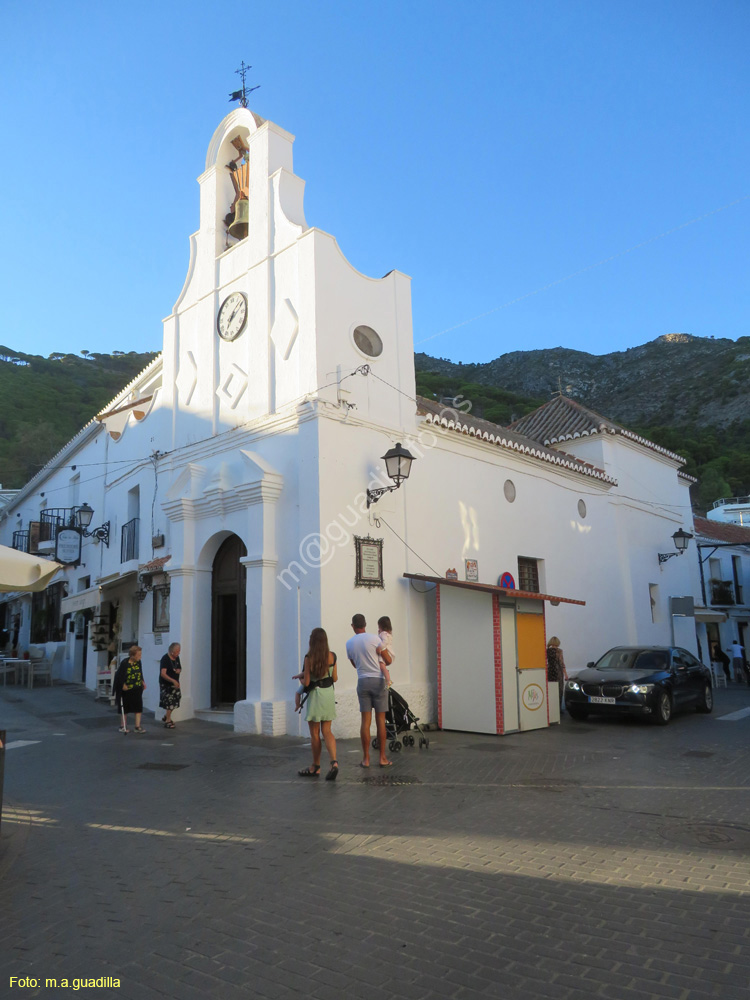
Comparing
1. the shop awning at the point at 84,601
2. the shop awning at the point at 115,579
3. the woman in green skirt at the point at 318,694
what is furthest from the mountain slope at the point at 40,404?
the woman in green skirt at the point at 318,694

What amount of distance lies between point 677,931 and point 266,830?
3389 millimetres

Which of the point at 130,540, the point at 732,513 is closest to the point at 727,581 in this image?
the point at 732,513

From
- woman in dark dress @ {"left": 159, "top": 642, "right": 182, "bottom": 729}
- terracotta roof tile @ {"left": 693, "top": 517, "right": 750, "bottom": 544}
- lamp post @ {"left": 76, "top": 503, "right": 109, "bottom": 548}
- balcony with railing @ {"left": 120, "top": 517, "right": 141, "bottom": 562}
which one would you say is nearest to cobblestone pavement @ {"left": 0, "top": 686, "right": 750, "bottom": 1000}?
woman in dark dress @ {"left": 159, "top": 642, "right": 182, "bottom": 729}

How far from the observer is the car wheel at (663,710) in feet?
42.7

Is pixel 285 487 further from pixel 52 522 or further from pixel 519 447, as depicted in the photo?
pixel 52 522

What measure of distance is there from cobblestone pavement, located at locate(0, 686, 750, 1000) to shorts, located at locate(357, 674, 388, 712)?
30.4 inches

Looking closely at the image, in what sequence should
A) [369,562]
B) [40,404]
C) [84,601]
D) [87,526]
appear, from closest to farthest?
[369,562], [84,601], [87,526], [40,404]

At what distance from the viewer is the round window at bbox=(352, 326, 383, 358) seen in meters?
13.5

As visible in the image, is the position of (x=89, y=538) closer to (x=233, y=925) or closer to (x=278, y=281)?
(x=278, y=281)

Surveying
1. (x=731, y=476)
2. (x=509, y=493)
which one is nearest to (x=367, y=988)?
(x=509, y=493)

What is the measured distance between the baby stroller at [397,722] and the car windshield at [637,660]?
5621 mm

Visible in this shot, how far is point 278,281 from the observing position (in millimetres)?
13594

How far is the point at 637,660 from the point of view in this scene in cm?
1441

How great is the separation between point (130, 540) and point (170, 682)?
5.77 metres
